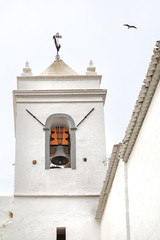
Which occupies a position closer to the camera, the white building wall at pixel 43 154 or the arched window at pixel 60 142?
the white building wall at pixel 43 154

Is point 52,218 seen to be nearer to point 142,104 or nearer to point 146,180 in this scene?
point 146,180

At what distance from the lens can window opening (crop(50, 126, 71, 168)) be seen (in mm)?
15952

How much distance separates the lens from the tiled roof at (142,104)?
8352mm

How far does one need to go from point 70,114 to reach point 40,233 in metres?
3.23

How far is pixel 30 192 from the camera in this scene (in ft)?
50.4

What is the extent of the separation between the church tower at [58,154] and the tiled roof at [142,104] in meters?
4.57

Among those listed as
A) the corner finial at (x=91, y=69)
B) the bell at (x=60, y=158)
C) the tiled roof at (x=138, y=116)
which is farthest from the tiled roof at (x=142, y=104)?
the corner finial at (x=91, y=69)

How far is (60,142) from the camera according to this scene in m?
16.5

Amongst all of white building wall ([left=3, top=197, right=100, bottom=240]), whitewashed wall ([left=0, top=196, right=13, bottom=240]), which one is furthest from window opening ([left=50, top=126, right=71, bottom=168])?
whitewashed wall ([left=0, top=196, right=13, bottom=240])

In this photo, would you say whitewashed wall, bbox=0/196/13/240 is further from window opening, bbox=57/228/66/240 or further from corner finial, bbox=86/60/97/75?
corner finial, bbox=86/60/97/75

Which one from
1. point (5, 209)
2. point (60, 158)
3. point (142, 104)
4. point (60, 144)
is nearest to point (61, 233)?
point (5, 209)

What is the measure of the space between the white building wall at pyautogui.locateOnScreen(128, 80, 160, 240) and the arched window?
17.8ft

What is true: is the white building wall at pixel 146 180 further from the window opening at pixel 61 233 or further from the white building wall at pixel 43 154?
the white building wall at pixel 43 154

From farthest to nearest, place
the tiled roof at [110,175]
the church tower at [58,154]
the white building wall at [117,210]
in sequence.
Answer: the church tower at [58,154]
the tiled roof at [110,175]
the white building wall at [117,210]
